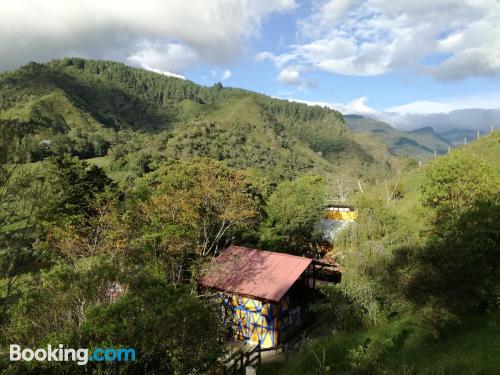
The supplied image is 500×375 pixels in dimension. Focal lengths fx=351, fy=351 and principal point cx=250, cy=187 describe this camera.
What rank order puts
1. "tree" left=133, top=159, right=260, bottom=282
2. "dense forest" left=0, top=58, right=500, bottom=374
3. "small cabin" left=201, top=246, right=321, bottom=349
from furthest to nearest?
"small cabin" left=201, top=246, right=321, bottom=349, "tree" left=133, top=159, right=260, bottom=282, "dense forest" left=0, top=58, right=500, bottom=374

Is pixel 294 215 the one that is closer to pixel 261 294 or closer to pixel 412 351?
pixel 261 294

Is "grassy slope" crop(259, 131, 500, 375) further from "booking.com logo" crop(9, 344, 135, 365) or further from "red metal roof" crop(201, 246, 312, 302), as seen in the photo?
"booking.com logo" crop(9, 344, 135, 365)

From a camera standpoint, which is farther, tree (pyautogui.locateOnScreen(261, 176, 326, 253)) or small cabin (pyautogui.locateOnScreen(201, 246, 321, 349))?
tree (pyautogui.locateOnScreen(261, 176, 326, 253))

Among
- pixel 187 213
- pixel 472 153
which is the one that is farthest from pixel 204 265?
pixel 472 153

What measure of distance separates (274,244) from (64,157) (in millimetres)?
18822

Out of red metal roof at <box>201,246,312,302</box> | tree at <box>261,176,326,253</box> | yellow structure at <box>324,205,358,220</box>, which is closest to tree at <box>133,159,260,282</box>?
red metal roof at <box>201,246,312,302</box>

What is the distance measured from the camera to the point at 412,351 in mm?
11922

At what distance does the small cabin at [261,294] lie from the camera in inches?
707

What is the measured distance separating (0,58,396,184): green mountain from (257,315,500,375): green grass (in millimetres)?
42079

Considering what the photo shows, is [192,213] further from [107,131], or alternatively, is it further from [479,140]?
[107,131]

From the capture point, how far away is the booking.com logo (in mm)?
7391

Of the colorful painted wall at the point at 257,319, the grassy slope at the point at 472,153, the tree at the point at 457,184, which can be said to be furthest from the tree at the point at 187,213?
the grassy slope at the point at 472,153

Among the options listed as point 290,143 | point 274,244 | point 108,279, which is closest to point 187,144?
point 290,143

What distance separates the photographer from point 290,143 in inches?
5851
